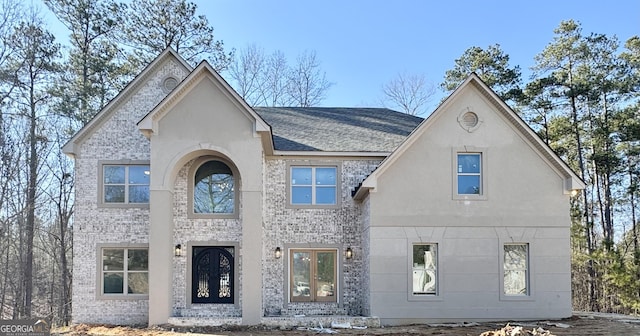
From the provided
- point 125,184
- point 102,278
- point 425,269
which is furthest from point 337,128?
point 102,278

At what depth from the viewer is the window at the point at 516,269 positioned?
14.1 meters

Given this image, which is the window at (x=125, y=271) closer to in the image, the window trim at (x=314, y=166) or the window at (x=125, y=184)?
the window at (x=125, y=184)

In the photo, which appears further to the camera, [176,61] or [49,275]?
[49,275]

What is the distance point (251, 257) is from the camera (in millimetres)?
13492

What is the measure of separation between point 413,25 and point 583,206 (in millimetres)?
13265

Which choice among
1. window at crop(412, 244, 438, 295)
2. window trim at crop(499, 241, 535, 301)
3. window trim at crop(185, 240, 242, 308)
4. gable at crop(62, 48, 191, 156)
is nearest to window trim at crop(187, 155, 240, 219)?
window trim at crop(185, 240, 242, 308)

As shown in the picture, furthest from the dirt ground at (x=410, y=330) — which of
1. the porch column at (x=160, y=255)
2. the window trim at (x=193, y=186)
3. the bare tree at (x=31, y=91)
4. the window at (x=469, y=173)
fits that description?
the bare tree at (x=31, y=91)

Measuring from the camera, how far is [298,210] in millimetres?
15438

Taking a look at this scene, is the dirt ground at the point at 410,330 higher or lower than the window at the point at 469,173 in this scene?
lower

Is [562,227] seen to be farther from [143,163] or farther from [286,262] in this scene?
[143,163]

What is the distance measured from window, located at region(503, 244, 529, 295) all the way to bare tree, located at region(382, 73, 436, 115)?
767 inches

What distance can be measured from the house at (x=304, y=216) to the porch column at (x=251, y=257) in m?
0.04

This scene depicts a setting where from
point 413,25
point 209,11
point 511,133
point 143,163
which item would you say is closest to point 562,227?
point 511,133

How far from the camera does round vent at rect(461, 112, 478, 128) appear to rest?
14438 millimetres
